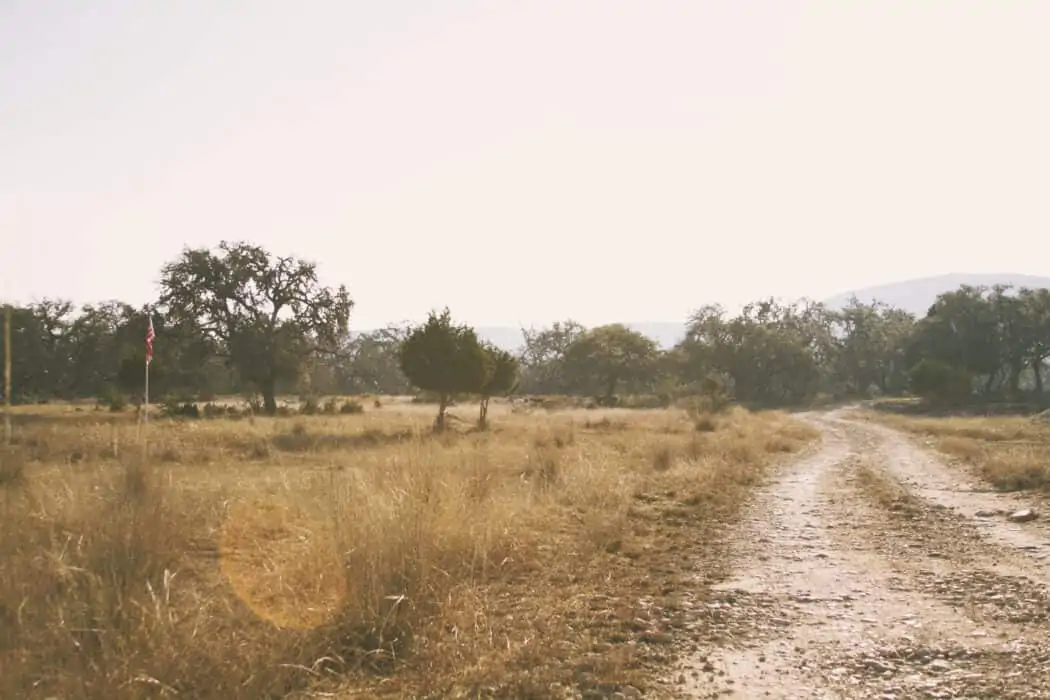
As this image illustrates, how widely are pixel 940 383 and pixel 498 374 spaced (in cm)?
4795

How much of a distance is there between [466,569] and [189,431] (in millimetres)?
18680

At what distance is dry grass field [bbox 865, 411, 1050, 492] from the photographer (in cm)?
1343

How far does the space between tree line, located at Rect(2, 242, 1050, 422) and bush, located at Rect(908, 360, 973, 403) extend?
12 centimetres

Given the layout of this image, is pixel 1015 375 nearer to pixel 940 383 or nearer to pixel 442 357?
pixel 940 383

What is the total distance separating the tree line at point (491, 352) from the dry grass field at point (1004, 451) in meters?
17.4

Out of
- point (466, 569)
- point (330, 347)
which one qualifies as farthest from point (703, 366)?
point (466, 569)

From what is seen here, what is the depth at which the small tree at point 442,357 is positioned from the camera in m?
30.5

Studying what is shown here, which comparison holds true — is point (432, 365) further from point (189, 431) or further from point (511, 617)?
point (511, 617)

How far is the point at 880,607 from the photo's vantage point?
5715mm

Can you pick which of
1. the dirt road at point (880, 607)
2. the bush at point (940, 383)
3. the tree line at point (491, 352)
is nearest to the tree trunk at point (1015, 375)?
the tree line at point (491, 352)

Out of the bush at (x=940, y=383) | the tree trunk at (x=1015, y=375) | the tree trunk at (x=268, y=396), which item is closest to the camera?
the tree trunk at (x=268, y=396)

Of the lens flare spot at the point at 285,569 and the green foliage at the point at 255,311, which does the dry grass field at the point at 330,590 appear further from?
the green foliage at the point at 255,311

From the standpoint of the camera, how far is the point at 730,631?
513 cm

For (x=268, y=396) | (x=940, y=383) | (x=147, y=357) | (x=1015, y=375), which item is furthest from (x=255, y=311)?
(x=1015, y=375)
